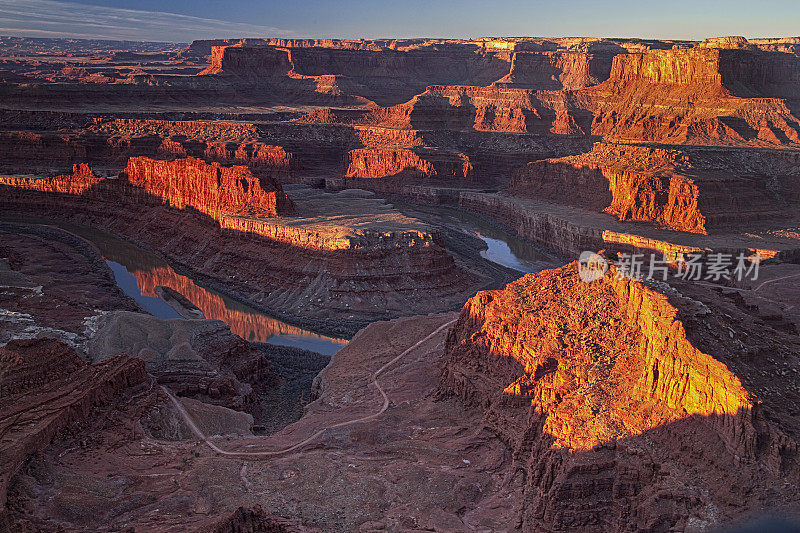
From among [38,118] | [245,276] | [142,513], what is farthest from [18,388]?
[38,118]

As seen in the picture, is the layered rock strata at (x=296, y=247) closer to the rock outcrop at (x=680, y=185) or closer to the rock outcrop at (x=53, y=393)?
the rock outcrop at (x=680, y=185)

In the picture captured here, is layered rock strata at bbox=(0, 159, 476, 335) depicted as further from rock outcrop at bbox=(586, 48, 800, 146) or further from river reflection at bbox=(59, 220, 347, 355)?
rock outcrop at bbox=(586, 48, 800, 146)

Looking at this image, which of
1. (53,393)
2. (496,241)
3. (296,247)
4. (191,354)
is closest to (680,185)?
(496,241)

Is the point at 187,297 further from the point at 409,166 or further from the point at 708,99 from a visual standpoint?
the point at 708,99

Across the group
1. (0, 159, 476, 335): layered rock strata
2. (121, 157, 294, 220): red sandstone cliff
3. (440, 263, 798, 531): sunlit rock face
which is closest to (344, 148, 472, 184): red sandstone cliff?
(0, 159, 476, 335): layered rock strata

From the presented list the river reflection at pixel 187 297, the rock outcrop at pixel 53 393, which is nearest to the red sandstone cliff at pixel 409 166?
the river reflection at pixel 187 297
